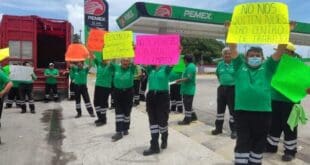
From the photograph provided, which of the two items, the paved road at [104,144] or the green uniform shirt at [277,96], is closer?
the green uniform shirt at [277,96]

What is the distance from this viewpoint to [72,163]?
766 centimetres

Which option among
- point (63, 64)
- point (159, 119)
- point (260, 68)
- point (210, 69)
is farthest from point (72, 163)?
point (210, 69)

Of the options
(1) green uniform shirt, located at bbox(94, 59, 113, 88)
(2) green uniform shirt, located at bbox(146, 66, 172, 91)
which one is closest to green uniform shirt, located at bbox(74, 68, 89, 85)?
(1) green uniform shirt, located at bbox(94, 59, 113, 88)

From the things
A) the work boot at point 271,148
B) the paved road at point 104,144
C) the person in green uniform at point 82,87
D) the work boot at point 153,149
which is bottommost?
the paved road at point 104,144

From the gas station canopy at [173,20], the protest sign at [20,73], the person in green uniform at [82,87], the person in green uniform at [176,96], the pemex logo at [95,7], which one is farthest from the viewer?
the gas station canopy at [173,20]

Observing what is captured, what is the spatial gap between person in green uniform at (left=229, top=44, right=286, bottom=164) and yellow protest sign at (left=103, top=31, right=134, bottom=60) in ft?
11.9

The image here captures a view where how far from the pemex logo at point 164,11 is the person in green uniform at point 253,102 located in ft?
96.5

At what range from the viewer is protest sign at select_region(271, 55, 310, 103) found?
636 centimetres

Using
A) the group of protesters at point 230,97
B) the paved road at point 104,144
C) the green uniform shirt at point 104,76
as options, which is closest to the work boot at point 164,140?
the group of protesters at point 230,97

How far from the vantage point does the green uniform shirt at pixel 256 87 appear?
6.04m

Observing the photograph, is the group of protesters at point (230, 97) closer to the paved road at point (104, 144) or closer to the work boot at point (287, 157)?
the work boot at point (287, 157)

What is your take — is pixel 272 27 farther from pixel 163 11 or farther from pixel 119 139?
pixel 163 11

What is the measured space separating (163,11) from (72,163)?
28.5m

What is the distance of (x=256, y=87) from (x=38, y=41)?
15.3 meters
